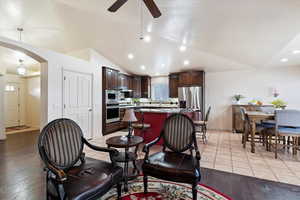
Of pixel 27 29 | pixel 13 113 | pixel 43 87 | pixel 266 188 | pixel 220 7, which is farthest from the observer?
pixel 13 113

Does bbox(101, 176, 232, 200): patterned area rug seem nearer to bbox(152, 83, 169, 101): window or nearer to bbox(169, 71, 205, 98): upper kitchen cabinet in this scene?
bbox(169, 71, 205, 98): upper kitchen cabinet

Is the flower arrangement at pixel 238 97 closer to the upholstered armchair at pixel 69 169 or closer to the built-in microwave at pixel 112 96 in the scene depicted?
the built-in microwave at pixel 112 96

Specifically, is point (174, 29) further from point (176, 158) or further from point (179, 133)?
point (176, 158)

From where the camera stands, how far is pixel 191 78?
6.31 metres

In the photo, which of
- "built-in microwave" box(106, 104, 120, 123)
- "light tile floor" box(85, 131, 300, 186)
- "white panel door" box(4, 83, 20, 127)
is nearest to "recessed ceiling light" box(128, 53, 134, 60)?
"built-in microwave" box(106, 104, 120, 123)

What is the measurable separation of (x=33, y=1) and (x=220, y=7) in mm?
3847

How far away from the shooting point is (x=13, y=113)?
22.9 ft

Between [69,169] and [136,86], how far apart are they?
19.2 feet

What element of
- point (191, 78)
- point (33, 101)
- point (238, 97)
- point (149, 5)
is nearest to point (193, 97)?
point (191, 78)

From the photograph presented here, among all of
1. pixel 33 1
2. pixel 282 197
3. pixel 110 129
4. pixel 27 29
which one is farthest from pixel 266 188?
pixel 27 29

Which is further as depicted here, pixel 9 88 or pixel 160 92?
pixel 160 92

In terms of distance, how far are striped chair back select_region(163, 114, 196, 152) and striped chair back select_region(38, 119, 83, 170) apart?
4.04 ft

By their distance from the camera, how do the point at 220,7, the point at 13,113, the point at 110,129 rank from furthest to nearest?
the point at 13,113 → the point at 110,129 → the point at 220,7

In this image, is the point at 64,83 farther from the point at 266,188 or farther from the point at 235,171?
the point at 266,188
